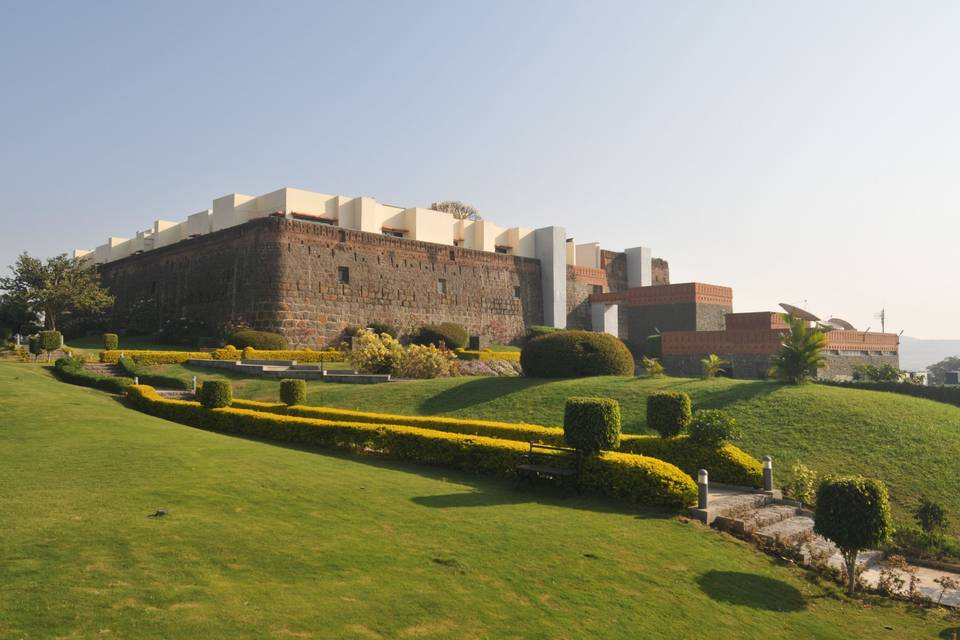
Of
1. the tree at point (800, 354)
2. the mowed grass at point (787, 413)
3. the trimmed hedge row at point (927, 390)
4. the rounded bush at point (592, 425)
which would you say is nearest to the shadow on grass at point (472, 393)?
the mowed grass at point (787, 413)

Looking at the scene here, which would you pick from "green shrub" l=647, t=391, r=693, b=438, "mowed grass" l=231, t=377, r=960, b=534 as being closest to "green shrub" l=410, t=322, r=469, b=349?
"mowed grass" l=231, t=377, r=960, b=534

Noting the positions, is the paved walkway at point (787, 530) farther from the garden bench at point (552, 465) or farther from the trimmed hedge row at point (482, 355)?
the trimmed hedge row at point (482, 355)

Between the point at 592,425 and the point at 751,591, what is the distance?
4.07m

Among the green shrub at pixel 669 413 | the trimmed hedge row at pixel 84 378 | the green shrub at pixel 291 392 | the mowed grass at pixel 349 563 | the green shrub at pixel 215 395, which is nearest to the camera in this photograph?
the mowed grass at pixel 349 563

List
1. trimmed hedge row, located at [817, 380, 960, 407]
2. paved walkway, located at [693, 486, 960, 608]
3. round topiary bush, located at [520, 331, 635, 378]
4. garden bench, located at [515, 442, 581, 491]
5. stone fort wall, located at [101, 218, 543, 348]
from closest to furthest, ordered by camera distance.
→ paved walkway, located at [693, 486, 960, 608]
garden bench, located at [515, 442, 581, 491]
round topiary bush, located at [520, 331, 635, 378]
trimmed hedge row, located at [817, 380, 960, 407]
stone fort wall, located at [101, 218, 543, 348]

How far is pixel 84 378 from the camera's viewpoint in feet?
71.8

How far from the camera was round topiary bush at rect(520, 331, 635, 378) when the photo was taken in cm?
2059

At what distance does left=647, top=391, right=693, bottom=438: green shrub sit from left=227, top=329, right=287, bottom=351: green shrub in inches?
895

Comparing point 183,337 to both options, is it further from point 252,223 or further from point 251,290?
point 252,223

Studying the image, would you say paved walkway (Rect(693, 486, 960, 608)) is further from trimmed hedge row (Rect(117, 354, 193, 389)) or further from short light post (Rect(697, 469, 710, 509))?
trimmed hedge row (Rect(117, 354, 193, 389))

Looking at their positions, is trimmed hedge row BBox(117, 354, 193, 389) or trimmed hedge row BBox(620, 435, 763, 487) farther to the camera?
trimmed hedge row BBox(117, 354, 193, 389)

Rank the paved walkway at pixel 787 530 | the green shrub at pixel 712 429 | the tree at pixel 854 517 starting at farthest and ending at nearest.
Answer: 1. the green shrub at pixel 712 429
2. the paved walkway at pixel 787 530
3. the tree at pixel 854 517

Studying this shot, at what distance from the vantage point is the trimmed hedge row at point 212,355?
26234 millimetres

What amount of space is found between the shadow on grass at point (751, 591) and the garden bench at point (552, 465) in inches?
129
